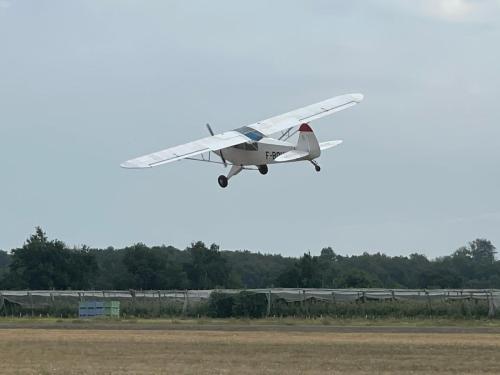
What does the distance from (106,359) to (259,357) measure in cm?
421

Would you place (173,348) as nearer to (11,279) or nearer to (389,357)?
(389,357)

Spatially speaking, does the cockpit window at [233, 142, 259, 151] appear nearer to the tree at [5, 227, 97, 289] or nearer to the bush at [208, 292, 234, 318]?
the bush at [208, 292, 234, 318]

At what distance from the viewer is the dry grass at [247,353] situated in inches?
1215

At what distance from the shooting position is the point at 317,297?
6322 cm

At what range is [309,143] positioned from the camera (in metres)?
51.6

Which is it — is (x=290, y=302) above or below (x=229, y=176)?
below

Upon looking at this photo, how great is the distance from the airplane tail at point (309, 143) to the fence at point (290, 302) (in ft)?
35.9

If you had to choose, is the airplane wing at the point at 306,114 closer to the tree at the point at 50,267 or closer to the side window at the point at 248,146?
the side window at the point at 248,146

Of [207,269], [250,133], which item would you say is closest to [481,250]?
Result: [207,269]

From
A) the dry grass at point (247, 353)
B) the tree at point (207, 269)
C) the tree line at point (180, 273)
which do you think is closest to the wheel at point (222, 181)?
the dry grass at point (247, 353)

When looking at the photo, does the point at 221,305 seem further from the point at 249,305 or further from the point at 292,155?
the point at 292,155

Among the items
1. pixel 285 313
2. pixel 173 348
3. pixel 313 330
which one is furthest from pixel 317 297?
pixel 173 348

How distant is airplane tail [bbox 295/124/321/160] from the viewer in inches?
2031

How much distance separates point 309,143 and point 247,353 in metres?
17.7
